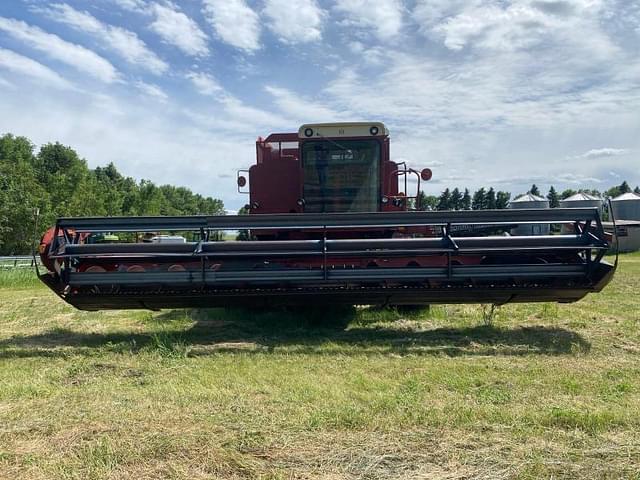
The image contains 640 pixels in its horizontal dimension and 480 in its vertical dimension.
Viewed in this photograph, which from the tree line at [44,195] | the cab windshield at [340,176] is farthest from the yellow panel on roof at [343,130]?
the tree line at [44,195]

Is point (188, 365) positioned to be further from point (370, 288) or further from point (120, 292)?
point (370, 288)

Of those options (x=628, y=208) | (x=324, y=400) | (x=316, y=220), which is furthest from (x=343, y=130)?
(x=628, y=208)

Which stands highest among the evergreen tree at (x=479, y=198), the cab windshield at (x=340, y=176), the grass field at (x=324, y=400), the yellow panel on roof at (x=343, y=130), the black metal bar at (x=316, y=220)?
the evergreen tree at (x=479, y=198)

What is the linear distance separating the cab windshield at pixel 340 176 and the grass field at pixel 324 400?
205cm

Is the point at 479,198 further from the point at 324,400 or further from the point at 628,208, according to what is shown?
the point at 324,400

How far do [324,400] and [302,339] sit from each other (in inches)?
79.7

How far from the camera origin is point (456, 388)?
144 inches

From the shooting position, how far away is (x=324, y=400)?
3.42 metres

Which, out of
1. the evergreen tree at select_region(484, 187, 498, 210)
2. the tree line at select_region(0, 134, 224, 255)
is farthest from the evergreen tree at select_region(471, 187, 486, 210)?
the tree line at select_region(0, 134, 224, 255)

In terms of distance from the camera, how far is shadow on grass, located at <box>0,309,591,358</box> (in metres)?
4.92

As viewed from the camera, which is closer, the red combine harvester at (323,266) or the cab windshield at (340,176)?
the red combine harvester at (323,266)

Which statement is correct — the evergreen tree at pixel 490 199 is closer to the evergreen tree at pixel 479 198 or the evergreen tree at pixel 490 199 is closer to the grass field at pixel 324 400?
the evergreen tree at pixel 479 198

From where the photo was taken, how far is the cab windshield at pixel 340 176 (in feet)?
24.5

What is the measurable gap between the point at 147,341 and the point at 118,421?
7.89 feet
